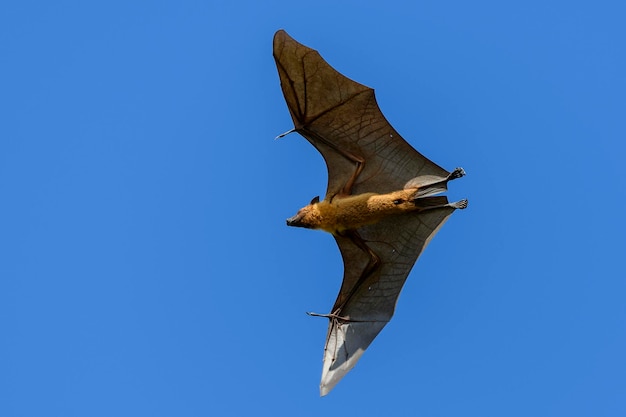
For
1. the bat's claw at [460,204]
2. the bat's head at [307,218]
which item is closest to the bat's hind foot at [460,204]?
the bat's claw at [460,204]

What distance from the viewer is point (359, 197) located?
903 inches

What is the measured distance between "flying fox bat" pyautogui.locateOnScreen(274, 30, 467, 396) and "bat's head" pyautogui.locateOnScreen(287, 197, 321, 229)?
0.02m

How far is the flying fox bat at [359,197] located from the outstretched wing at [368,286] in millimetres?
20

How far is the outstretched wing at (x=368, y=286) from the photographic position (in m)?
23.0

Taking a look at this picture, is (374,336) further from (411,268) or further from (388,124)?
(388,124)

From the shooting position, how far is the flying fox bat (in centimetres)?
2223

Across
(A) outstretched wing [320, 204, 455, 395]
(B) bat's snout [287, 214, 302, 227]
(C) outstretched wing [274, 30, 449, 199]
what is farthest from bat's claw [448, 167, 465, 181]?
(B) bat's snout [287, 214, 302, 227]

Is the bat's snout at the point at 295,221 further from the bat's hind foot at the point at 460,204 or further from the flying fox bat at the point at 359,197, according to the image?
the bat's hind foot at the point at 460,204

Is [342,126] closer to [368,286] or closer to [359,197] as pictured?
[359,197]

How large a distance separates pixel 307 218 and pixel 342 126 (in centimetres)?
198

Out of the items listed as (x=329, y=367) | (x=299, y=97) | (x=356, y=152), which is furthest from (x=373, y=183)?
(x=329, y=367)

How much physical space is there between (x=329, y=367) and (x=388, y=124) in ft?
16.5

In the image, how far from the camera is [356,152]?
2312 centimetres

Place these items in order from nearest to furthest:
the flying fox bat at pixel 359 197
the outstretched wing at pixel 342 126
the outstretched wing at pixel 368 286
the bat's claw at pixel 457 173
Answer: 1. the bat's claw at pixel 457 173
2. the outstretched wing at pixel 342 126
3. the flying fox bat at pixel 359 197
4. the outstretched wing at pixel 368 286
